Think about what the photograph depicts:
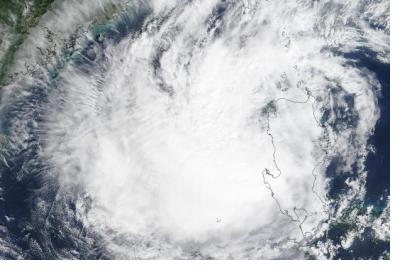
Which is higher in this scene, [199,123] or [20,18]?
[20,18]

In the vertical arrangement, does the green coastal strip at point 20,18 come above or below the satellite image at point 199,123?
above
